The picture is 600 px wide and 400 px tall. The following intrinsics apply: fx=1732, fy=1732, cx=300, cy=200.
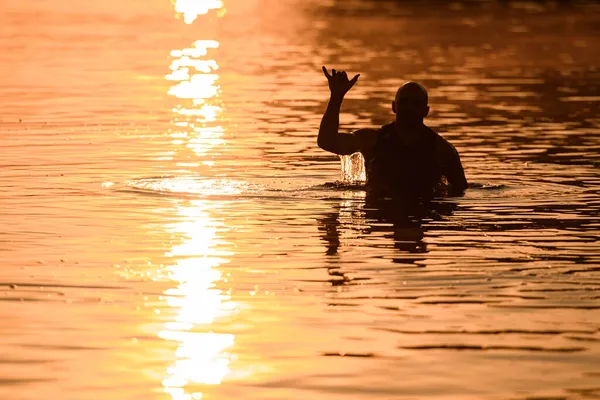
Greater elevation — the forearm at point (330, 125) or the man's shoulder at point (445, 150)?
the forearm at point (330, 125)

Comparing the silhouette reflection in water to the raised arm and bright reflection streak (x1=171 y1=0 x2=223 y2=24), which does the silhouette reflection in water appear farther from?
bright reflection streak (x1=171 y1=0 x2=223 y2=24)

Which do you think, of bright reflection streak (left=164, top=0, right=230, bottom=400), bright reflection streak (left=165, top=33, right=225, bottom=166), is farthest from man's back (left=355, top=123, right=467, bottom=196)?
bright reflection streak (left=165, top=33, right=225, bottom=166)

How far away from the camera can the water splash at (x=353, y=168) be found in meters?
15.6

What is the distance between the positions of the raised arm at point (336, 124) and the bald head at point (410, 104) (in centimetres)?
42

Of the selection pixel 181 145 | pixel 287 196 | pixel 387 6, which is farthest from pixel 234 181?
pixel 387 6

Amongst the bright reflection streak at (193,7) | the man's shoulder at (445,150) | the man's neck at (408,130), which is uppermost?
the bright reflection streak at (193,7)

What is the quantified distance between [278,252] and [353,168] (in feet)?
13.1

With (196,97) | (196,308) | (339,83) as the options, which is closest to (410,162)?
(339,83)

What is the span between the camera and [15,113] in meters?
23.8

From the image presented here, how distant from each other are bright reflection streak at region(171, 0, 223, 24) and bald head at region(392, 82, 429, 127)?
1815 inches

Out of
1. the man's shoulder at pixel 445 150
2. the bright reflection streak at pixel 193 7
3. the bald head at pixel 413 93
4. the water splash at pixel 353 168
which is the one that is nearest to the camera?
the bald head at pixel 413 93

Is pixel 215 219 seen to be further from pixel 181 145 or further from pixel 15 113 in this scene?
pixel 15 113

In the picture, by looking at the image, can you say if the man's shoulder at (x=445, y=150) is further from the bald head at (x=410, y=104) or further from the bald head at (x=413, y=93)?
the bald head at (x=413, y=93)

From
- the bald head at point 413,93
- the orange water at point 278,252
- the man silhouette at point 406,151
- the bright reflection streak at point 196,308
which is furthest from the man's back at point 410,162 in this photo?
the bright reflection streak at point 196,308
